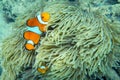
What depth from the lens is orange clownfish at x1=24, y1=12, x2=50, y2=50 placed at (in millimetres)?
2189

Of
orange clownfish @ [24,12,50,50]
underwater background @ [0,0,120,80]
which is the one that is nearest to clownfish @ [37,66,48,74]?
underwater background @ [0,0,120,80]

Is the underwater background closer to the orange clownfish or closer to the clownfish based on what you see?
the clownfish

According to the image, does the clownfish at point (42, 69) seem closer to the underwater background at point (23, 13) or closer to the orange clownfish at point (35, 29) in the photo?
the underwater background at point (23, 13)

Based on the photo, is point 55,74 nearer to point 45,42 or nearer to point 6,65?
point 45,42

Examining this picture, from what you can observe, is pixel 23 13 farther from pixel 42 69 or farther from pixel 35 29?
pixel 42 69

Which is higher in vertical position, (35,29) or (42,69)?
(35,29)

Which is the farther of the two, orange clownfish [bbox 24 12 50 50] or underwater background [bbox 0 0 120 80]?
underwater background [bbox 0 0 120 80]

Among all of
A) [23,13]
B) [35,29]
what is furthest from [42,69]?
[23,13]

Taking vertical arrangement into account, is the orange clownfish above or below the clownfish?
above

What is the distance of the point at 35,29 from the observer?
7.18ft

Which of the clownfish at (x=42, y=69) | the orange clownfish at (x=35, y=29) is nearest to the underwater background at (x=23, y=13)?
the clownfish at (x=42, y=69)

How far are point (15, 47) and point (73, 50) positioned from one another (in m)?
0.67

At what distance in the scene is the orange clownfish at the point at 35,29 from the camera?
2189 mm

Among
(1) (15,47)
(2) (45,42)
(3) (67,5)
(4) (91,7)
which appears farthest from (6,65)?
(4) (91,7)
